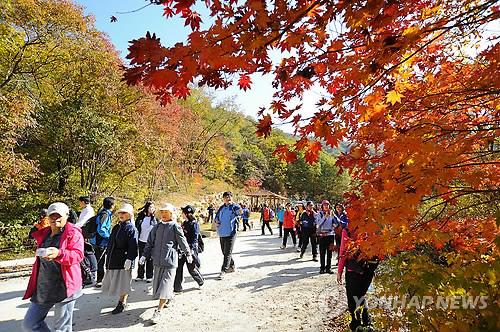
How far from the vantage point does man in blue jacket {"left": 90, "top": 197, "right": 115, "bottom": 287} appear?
606 cm

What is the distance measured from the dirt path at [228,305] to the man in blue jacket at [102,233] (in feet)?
2.00

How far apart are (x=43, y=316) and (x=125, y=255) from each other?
1.88m

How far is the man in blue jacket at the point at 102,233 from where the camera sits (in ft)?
19.9

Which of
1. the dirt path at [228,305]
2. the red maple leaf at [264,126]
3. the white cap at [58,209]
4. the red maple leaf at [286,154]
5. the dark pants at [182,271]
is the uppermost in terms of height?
the red maple leaf at [264,126]

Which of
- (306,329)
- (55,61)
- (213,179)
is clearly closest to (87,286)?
(306,329)

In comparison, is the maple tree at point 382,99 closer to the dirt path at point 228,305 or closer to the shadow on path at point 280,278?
the dirt path at point 228,305

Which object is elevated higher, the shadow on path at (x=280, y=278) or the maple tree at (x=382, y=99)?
the maple tree at (x=382, y=99)

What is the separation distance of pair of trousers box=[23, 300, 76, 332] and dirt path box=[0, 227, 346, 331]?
121 centimetres

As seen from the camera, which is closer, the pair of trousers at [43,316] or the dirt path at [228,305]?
the pair of trousers at [43,316]

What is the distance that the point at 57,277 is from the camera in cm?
318

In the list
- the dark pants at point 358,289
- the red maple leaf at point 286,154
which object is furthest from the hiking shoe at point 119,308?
the red maple leaf at point 286,154
